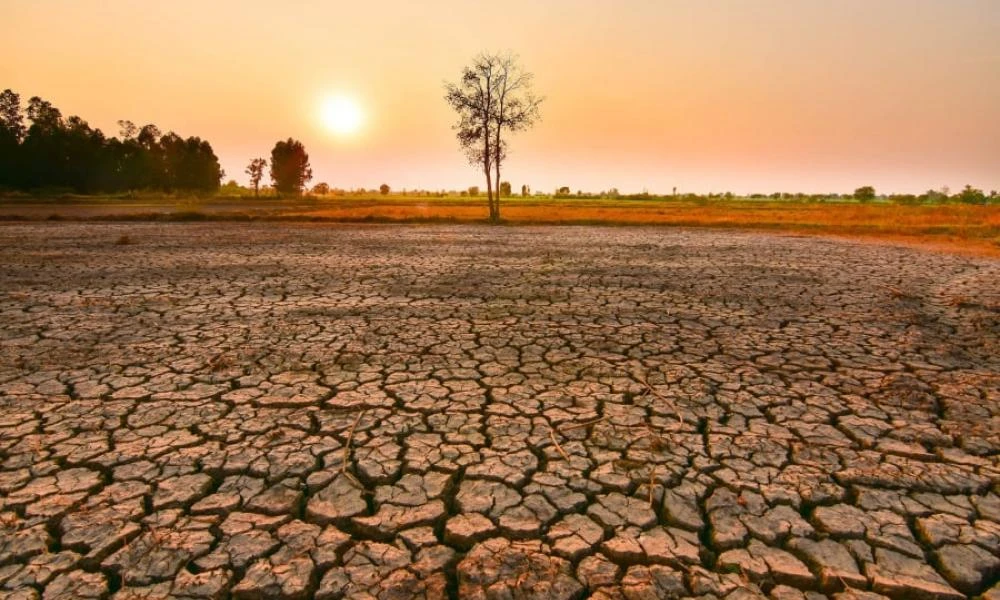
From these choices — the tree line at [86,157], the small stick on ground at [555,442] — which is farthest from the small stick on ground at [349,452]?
the tree line at [86,157]

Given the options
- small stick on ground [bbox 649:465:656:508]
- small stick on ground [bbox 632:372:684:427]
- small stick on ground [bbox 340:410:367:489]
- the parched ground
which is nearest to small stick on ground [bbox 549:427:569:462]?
the parched ground

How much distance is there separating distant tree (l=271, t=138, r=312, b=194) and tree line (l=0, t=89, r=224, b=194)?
28.0 feet

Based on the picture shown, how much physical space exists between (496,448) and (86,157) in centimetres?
6202

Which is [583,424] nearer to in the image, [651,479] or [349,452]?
[651,479]

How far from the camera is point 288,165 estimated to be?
6531 cm

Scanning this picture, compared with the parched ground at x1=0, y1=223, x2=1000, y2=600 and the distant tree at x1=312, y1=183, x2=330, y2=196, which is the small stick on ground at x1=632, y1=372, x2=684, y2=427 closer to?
the parched ground at x1=0, y1=223, x2=1000, y2=600

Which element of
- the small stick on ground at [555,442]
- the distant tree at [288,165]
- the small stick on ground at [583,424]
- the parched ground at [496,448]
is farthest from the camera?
the distant tree at [288,165]

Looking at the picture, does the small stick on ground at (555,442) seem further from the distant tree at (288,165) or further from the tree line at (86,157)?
the distant tree at (288,165)

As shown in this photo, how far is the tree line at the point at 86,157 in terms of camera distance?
148ft

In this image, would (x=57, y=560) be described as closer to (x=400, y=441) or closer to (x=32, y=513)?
(x=32, y=513)

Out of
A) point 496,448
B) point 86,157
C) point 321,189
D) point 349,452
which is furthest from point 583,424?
point 321,189

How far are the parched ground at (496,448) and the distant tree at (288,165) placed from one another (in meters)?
63.9

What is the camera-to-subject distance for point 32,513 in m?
2.48

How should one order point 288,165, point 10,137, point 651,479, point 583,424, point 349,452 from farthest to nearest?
1. point 288,165
2. point 10,137
3. point 583,424
4. point 349,452
5. point 651,479
